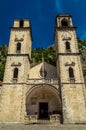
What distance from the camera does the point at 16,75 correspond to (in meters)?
24.2

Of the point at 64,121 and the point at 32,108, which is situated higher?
the point at 32,108

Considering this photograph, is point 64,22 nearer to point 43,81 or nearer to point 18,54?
point 18,54

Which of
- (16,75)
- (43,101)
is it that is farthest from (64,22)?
Answer: (43,101)

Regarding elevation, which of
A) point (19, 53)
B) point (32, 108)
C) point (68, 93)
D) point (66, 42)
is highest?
point (66, 42)

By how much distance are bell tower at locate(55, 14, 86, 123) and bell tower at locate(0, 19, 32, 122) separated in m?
4.93

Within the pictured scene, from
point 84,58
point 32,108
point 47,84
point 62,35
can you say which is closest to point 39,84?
point 47,84

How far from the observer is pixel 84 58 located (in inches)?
2085

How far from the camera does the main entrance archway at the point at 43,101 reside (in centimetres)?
2344

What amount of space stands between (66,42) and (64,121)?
1246cm

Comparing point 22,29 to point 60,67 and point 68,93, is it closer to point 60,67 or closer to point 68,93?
point 60,67

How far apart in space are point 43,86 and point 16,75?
13.2ft

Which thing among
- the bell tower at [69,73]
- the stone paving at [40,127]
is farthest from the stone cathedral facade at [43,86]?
the stone paving at [40,127]

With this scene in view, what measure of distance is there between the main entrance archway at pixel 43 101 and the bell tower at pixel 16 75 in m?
1.87

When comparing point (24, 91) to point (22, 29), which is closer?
point (24, 91)
